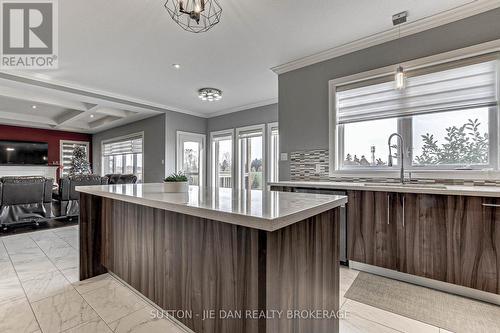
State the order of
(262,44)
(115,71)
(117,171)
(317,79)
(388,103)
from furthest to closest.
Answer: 1. (117,171)
2. (115,71)
3. (317,79)
4. (262,44)
5. (388,103)

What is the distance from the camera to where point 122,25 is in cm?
257

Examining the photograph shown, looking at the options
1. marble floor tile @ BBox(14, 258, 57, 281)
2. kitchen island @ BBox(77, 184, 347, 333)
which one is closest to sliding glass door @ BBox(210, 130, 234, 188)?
marble floor tile @ BBox(14, 258, 57, 281)

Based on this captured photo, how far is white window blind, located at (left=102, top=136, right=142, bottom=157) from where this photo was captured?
6843mm

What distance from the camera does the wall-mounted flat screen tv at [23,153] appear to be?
748cm

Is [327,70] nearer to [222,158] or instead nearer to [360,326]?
[360,326]

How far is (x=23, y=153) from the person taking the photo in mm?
7785

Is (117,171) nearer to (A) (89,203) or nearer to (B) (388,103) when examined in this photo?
(A) (89,203)

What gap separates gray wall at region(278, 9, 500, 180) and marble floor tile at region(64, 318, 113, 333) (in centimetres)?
261

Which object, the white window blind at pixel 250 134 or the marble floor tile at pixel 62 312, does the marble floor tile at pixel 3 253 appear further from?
the white window blind at pixel 250 134

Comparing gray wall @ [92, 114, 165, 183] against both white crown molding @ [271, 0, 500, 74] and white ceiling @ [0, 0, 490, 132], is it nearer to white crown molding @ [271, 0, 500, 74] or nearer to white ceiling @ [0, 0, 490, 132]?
white ceiling @ [0, 0, 490, 132]

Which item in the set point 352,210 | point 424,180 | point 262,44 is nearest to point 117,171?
point 262,44

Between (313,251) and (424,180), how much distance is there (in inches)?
77.0

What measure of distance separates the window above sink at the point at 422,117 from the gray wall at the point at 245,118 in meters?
2.35

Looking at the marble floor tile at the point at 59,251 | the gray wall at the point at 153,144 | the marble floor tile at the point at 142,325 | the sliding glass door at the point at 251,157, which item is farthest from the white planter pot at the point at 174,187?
the gray wall at the point at 153,144
